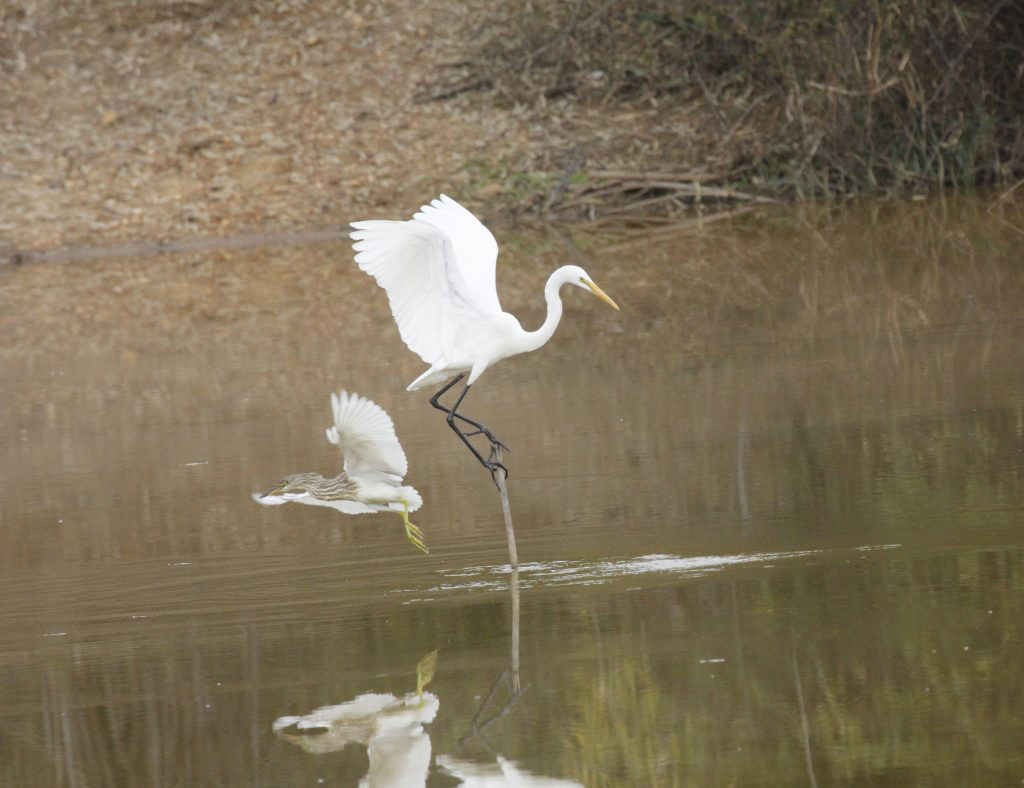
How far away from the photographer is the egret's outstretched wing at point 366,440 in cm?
614

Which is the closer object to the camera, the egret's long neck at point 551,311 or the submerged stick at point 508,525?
the submerged stick at point 508,525

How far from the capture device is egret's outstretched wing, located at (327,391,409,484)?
20.1ft

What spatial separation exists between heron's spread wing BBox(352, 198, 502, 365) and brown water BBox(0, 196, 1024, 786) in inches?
34.8

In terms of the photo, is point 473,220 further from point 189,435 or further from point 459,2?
point 459,2

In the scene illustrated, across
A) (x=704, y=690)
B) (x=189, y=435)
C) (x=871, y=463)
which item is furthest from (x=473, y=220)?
(x=704, y=690)

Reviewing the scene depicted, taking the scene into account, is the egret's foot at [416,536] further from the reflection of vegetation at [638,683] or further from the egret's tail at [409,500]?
the reflection of vegetation at [638,683]

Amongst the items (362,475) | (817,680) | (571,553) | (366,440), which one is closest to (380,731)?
(817,680)

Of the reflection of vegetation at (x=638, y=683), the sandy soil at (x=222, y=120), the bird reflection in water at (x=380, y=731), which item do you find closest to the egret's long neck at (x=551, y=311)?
the reflection of vegetation at (x=638, y=683)

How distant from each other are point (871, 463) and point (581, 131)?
12.0 m

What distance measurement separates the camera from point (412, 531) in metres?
6.91

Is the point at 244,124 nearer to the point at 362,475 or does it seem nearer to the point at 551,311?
the point at 551,311

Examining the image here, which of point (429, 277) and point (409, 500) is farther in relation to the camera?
point (429, 277)

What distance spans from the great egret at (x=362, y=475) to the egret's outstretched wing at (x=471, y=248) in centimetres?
107

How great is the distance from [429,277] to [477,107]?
13006mm
